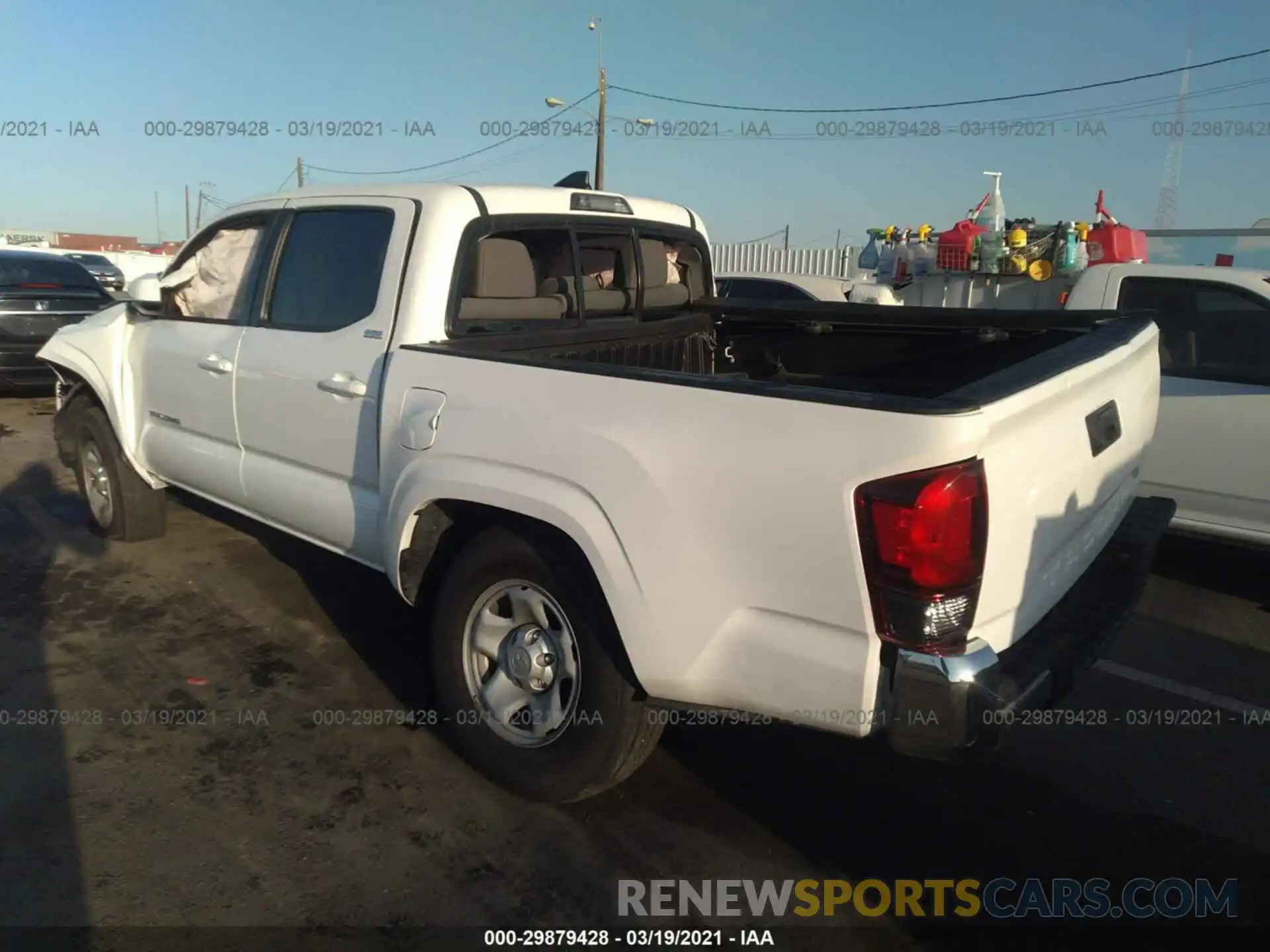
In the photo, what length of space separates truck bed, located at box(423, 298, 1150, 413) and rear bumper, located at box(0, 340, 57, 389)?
8.05 m

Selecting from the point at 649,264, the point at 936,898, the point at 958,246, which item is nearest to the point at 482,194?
the point at 649,264

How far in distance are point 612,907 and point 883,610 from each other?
120 centimetres

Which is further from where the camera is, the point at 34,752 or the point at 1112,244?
the point at 1112,244

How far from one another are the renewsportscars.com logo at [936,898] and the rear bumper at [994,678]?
2.04 ft

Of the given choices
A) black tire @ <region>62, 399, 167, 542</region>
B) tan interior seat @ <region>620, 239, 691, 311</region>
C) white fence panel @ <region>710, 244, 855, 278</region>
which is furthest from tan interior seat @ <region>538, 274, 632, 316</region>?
white fence panel @ <region>710, 244, 855, 278</region>

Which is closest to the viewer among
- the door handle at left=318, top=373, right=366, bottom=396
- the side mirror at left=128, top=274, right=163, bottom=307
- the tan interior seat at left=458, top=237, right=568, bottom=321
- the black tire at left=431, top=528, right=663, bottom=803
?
the black tire at left=431, top=528, right=663, bottom=803

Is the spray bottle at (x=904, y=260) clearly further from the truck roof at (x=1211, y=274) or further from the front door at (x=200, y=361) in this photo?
the front door at (x=200, y=361)

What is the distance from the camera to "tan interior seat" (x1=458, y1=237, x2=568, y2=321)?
3701mm

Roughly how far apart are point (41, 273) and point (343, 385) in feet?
30.0

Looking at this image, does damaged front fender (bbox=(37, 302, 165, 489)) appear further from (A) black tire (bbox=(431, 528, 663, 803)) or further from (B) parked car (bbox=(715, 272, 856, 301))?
(B) parked car (bbox=(715, 272, 856, 301))

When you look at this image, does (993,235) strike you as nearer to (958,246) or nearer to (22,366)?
(958,246)

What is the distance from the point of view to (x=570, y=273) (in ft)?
13.8

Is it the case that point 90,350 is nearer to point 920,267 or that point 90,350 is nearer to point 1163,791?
point 1163,791

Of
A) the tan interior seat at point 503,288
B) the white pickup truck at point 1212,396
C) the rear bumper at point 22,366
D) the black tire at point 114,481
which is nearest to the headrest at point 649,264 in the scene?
the tan interior seat at point 503,288
